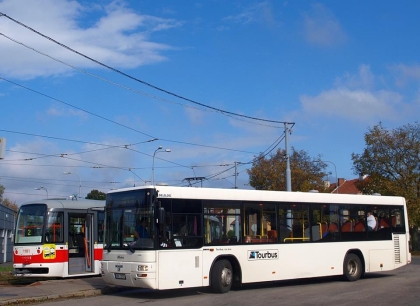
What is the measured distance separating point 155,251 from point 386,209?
10.0 meters

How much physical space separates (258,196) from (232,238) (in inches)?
64.3

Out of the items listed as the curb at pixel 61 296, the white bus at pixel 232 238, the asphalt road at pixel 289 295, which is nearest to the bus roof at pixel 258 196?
the white bus at pixel 232 238

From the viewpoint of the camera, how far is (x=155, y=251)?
14.9 m

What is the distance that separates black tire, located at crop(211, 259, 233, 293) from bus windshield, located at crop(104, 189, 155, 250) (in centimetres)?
214

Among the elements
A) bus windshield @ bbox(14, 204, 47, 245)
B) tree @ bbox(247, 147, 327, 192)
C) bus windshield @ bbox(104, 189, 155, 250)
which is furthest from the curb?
tree @ bbox(247, 147, 327, 192)

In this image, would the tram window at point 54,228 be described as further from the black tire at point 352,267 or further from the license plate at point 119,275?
the black tire at point 352,267

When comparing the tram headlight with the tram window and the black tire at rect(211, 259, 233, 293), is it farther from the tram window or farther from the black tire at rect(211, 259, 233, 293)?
the tram window

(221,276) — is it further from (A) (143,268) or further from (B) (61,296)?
(B) (61,296)

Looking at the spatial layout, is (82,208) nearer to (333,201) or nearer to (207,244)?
(207,244)

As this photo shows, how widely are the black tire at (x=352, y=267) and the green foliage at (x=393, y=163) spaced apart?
94.5 feet

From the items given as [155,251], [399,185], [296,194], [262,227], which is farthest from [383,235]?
[399,185]

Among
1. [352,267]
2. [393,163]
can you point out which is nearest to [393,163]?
[393,163]

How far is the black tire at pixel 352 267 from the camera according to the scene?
19.5 meters

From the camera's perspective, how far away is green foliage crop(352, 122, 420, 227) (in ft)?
157
